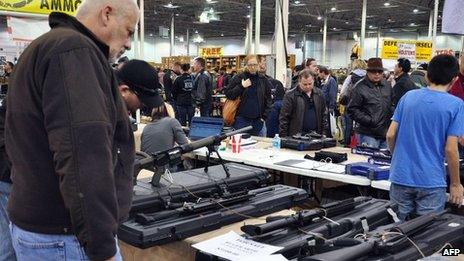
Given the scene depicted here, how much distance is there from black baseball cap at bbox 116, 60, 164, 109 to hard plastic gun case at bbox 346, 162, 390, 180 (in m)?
2.01

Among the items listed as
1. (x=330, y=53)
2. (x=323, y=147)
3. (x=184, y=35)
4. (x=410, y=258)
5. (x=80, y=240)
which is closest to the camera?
(x=80, y=240)

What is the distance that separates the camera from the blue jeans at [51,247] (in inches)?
57.4

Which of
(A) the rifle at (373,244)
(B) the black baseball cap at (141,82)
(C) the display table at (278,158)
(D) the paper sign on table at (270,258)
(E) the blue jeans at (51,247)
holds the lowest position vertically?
(C) the display table at (278,158)

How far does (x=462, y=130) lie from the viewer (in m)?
2.96

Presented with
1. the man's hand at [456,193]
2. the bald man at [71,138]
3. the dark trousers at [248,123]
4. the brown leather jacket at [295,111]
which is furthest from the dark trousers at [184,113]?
the bald man at [71,138]

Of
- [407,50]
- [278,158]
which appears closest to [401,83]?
[278,158]

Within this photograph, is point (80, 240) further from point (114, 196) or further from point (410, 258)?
point (410, 258)

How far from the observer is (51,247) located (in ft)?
4.79

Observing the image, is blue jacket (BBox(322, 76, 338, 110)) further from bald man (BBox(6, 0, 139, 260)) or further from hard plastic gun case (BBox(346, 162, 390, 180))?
bald man (BBox(6, 0, 139, 260))

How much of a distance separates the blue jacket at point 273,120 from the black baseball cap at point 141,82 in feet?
15.5

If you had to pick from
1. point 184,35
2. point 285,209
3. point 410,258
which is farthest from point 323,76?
point 184,35

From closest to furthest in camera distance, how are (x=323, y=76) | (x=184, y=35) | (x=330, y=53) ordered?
(x=323, y=76) < (x=330, y=53) < (x=184, y=35)

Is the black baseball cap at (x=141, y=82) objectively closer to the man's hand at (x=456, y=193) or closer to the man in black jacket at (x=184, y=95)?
the man's hand at (x=456, y=193)

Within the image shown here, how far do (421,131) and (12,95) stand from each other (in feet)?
8.06
